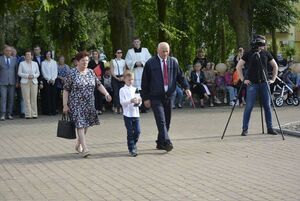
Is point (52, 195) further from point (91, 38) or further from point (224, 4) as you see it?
point (91, 38)

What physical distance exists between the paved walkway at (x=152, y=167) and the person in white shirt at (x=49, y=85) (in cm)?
381

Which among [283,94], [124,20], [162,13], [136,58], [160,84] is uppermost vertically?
[162,13]

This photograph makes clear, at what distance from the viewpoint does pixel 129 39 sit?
21703mm

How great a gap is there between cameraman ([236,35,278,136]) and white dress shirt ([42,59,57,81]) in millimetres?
7103

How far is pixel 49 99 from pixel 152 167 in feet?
32.0

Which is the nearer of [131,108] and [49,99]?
[131,108]

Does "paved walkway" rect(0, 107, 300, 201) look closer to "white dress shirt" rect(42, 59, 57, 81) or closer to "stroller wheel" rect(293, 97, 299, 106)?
"white dress shirt" rect(42, 59, 57, 81)

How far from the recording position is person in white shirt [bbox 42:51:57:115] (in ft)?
60.7

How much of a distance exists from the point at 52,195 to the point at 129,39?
46.9 ft

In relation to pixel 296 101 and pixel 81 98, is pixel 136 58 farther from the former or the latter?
pixel 81 98

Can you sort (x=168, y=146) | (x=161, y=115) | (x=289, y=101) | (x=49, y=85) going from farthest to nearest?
(x=289, y=101) < (x=49, y=85) < (x=161, y=115) < (x=168, y=146)

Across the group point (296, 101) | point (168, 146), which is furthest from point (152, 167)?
point (296, 101)

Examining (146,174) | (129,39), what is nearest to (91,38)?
(129,39)

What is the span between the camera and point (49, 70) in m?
18.5
